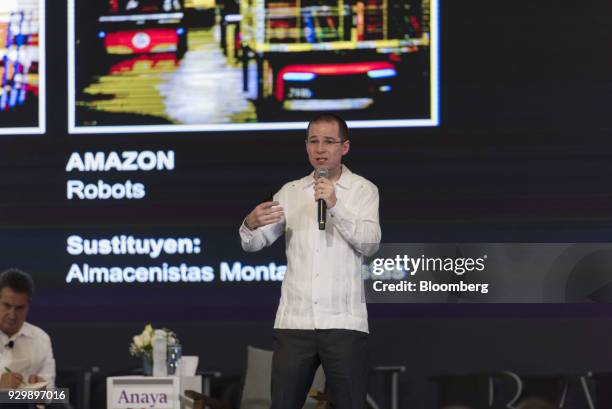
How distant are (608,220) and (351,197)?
240 centimetres

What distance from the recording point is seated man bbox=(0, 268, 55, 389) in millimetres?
5668

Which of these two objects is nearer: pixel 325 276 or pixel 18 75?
pixel 325 276

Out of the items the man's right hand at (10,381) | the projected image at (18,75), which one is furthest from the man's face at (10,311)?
the projected image at (18,75)

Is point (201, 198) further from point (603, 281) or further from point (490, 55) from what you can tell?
point (603, 281)

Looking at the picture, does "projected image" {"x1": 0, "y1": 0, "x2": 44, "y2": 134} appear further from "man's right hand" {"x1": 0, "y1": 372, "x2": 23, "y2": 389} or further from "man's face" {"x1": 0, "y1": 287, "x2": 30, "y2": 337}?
"man's right hand" {"x1": 0, "y1": 372, "x2": 23, "y2": 389}

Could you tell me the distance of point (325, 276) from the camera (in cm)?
385

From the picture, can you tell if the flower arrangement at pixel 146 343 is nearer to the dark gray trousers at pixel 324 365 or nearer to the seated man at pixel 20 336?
the seated man at pixel 20 336

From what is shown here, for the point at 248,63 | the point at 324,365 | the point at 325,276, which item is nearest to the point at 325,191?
the point at 325,276

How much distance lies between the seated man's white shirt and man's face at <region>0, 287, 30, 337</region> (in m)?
0.03

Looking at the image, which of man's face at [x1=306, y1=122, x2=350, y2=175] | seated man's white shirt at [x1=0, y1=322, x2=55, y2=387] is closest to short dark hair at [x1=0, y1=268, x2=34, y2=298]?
seated man's white shirt at [x1=0, y1=322, x2=55, y2=387]

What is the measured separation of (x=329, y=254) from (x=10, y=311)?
255 centimetres

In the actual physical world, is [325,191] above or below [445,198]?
above

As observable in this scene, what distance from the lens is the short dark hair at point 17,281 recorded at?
5773mm

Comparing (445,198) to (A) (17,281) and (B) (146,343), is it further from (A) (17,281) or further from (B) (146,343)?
(A) (17,281)
